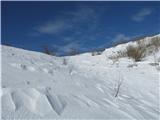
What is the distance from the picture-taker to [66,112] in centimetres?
333

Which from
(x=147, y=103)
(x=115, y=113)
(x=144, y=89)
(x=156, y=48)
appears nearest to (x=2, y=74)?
(x=115, y=113)

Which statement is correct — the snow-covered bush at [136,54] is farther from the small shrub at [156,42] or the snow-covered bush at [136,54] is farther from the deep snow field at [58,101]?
the deep snow field at [58,101]

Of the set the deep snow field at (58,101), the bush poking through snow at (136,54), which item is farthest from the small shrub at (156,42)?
the deep snow field at (58,101)

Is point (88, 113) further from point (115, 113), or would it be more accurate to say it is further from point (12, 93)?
point (12, 93)

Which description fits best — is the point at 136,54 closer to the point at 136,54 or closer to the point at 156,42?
the point at 136,54

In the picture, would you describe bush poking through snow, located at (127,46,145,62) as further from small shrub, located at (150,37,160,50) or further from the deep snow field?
the deep snow field

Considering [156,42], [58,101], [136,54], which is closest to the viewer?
[58,101]

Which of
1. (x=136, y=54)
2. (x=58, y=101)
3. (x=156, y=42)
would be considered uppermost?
(x=156, y=42)

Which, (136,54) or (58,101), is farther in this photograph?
(136,54)

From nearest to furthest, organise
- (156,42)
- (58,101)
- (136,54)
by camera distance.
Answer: (58,101)
(136,54)
(156,42)

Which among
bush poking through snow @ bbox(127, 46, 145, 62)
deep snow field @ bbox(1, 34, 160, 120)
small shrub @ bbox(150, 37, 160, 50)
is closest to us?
deep snow field @ bbox(1, 34, 160, 120)

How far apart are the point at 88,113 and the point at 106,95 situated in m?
1.33

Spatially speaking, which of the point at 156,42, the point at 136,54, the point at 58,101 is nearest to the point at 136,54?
the point at 136,54

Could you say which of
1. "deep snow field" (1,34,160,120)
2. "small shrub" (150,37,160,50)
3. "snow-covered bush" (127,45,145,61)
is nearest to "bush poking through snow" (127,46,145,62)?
"snow-covered bush" (127,45,145,61)
